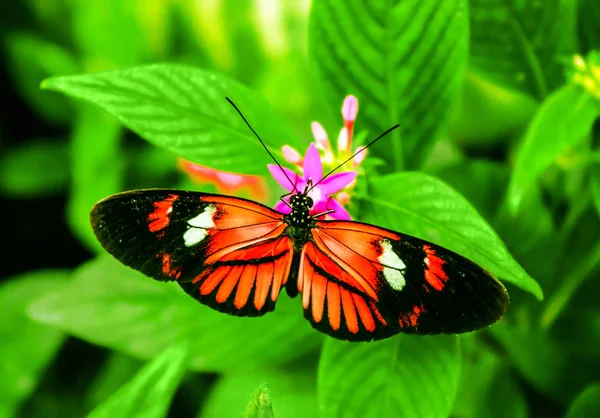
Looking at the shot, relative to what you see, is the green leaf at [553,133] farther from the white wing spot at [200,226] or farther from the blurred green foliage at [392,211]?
the white wing spot at [200,226]

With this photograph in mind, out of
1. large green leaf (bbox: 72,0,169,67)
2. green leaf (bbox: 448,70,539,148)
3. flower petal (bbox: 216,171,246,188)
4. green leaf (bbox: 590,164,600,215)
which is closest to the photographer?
green leaf (bbox: 590,164,600,215)

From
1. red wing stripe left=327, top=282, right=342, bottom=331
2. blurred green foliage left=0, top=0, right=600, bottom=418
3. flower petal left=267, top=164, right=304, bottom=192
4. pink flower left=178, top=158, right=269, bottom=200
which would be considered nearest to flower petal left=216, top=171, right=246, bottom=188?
pink flower left=178, top=158, right=269, bottom=200

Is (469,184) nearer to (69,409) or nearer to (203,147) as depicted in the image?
(203,147)

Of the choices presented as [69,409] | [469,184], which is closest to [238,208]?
[469,184]

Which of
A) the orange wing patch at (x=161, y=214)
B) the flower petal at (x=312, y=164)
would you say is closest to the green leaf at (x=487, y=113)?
the flower petal at (x=312, y=164)

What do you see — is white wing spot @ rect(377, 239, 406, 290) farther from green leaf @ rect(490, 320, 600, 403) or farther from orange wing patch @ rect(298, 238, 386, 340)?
green leaf @ rect(490, 320, 600, 403)

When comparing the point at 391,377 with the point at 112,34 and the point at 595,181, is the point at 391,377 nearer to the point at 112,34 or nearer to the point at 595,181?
the point at 595,181

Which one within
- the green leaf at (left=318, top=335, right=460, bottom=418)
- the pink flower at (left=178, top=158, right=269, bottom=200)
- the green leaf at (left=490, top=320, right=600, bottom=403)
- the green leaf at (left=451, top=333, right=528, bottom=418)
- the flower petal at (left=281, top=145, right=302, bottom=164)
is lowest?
the green leaf at (left=451, top=333, right=528, bottom=418)
